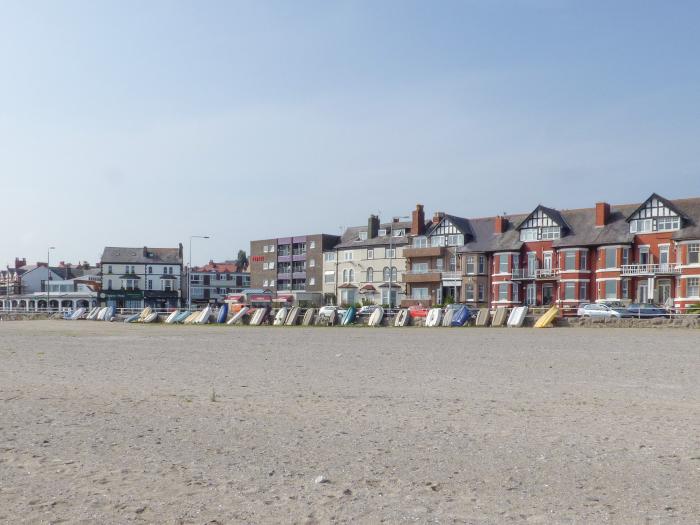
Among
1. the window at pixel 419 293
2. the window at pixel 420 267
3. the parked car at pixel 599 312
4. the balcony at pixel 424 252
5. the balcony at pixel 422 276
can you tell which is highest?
the balcony at pixel 424 252

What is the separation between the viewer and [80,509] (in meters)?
5.89

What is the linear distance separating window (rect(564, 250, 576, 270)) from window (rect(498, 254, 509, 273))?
6.76 meters

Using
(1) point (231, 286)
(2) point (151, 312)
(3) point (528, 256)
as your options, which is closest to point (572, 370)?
(3) point (528, 256)

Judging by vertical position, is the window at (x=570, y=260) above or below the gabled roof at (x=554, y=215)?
below

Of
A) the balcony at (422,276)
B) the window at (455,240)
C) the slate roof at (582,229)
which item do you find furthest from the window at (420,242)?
the slate roof at (582,229)

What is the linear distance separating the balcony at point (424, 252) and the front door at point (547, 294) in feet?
45.2

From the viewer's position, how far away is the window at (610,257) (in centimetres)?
6234

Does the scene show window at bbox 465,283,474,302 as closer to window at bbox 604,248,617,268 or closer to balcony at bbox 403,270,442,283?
balcony at bbox 403,270,442,283

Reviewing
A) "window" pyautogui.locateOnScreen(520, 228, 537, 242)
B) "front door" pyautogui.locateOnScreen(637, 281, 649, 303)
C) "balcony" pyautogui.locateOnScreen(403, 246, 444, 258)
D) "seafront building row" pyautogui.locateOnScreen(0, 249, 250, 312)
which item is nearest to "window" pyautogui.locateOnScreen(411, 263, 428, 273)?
"balcony" pyautogui.locateOnScreen(403, 246, 444, 258)

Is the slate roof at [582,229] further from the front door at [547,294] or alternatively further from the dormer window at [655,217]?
the front door at [547,294]

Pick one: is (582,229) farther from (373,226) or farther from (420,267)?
(373,226)

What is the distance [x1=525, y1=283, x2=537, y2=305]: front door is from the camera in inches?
2726

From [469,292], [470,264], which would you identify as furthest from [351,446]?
[470,264]

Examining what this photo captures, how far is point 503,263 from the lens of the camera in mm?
71562
